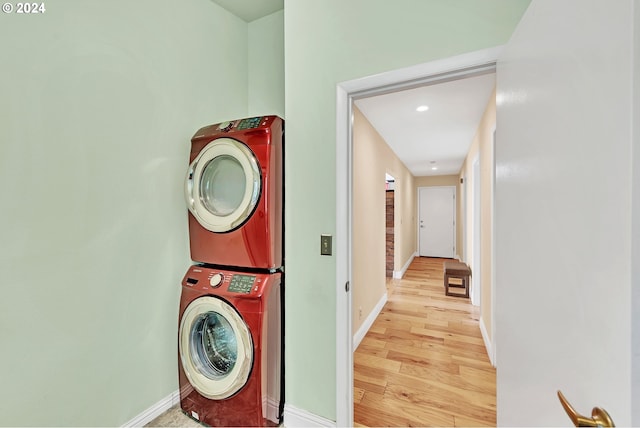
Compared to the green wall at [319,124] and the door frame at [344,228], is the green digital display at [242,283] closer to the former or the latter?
the green wall at [319,124]

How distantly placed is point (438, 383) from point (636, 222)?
207 cm

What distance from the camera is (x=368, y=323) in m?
3.04

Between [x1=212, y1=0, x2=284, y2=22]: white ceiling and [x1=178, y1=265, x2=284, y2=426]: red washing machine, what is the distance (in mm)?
1916

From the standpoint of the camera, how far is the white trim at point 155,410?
1.49m

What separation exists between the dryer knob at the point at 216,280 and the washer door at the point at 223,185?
26cm

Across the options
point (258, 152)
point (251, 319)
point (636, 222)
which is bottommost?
point (251, 319)

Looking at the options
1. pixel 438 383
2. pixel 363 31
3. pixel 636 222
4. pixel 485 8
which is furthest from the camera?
pixel 438 383

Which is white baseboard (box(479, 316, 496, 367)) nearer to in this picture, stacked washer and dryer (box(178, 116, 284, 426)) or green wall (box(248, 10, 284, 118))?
stacked washer and dryer (box(178, 116, 284, 426))

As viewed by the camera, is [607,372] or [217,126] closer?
[607,372]

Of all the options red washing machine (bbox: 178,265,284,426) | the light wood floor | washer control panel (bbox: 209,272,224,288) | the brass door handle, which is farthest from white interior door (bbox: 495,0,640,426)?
washer control panel (bbox: 209,272,224,288)

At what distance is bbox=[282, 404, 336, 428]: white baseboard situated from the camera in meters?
1.44

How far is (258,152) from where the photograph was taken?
4.62 ft

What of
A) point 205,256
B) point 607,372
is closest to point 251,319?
point 205,256

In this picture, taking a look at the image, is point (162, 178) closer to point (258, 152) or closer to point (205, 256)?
point (205, 256)
